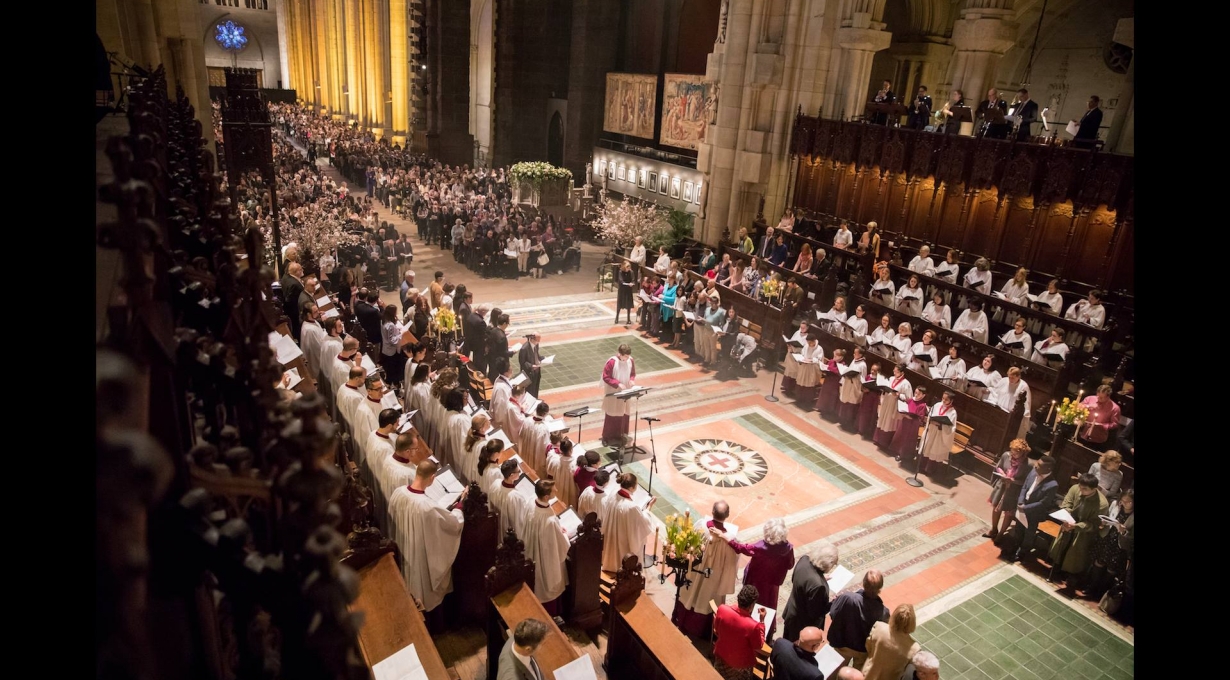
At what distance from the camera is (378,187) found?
1115 inches

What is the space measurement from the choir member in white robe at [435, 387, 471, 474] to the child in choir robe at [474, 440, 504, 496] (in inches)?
36.2

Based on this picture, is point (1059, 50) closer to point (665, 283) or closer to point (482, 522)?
point (665, 283)

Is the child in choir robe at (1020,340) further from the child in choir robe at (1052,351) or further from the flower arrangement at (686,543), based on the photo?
the flower arrangement at (686,543)

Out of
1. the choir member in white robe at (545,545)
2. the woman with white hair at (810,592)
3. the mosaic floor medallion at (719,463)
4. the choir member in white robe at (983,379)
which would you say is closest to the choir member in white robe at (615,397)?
the mosaic floor medallion at (719,463)

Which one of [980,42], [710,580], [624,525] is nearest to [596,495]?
[624,525]

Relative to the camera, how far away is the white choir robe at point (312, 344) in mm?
9867

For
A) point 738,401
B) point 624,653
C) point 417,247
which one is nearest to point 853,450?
point 738,401

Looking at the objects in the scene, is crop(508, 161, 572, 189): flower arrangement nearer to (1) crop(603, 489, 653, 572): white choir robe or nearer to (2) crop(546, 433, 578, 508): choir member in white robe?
(2) crop(546, 433, 578, 508): choir member in white robe

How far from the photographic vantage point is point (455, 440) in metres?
8.23

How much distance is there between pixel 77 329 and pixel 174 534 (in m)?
0.47

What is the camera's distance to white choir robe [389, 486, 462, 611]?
6.06 meters

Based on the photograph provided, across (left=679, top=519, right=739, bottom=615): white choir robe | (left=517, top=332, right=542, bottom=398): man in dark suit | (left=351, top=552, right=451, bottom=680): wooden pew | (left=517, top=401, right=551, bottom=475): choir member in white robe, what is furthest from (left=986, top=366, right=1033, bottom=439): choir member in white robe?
(left=351, top=552, right=451, bottom=680): wooden pew

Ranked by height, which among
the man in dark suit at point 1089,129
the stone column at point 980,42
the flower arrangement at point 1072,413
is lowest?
the flower arrangement at point 1072,413

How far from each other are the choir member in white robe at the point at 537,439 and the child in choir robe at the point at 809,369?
5698 millimetres
